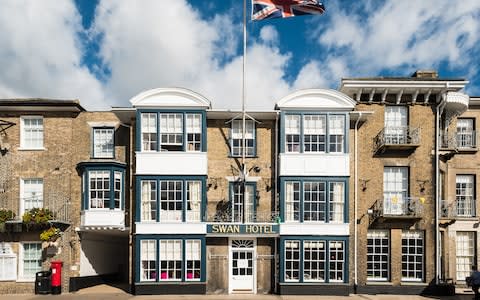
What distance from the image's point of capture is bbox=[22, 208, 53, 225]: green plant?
57.7 ft

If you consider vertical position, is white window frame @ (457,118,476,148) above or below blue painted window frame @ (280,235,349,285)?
above

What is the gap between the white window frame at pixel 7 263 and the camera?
1834 centimetres

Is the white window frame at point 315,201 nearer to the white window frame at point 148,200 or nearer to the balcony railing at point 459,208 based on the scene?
the balcony railing at point 459,208

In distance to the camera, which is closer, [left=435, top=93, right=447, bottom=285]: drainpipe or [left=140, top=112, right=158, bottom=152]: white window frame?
[left=140, top=112, right=158, bottom=152]: white window frame

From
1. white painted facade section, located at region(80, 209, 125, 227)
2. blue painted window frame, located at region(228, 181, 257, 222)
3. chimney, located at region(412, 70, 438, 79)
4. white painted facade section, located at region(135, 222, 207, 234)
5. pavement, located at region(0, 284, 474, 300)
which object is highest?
chimney, located at region(412, 70, 438, 79)

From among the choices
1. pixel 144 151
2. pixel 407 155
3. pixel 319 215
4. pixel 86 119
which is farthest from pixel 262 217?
pixel 86 119

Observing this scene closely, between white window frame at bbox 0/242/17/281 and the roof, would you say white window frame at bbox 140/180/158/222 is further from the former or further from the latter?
white window frame at bbox 0/242/17/281

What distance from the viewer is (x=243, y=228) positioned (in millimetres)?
17625

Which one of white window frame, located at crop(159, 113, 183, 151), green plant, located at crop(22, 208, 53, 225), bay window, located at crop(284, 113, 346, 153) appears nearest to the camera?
green plant, located at crop(22, 208, 53, 225)

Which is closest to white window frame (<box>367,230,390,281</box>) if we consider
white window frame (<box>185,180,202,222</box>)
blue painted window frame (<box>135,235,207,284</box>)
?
blue painted window frame (<box>135,235,207,284</box>)

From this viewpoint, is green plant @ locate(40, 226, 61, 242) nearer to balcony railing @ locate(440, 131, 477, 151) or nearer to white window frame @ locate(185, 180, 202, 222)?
white window frame @ locate(185, 180, 202, 222)

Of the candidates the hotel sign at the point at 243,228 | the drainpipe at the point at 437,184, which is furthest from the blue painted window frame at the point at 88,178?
the drainpipe at the point at 437,184

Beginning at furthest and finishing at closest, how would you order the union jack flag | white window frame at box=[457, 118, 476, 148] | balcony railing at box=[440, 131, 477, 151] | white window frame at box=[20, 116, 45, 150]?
white window frame at box=[457, 118, 476, 148] < balcony railing at box=[440, 131, 477, 151] < white window frame at box=[20, 116, 45, 150] < the union jack flag

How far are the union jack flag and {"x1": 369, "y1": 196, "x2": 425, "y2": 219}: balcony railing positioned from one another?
30.8 feet
